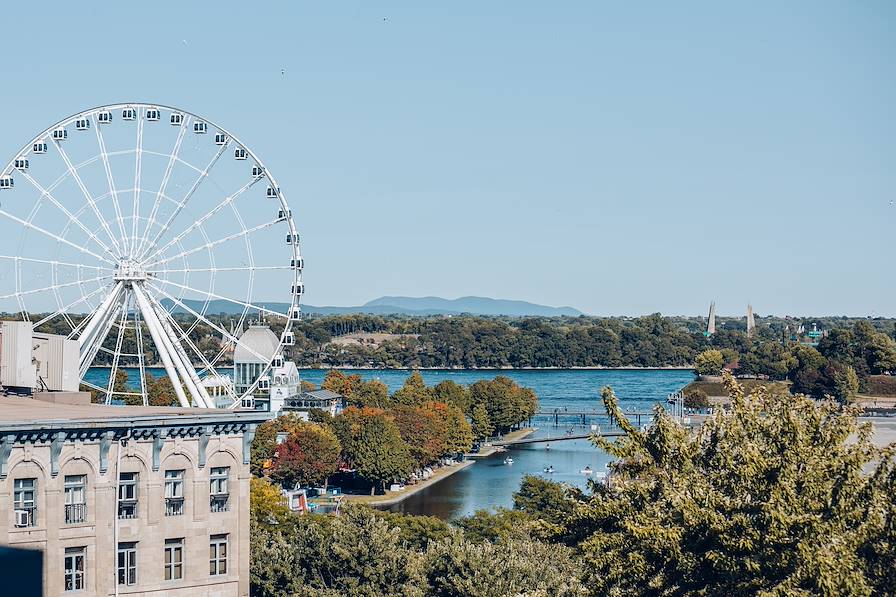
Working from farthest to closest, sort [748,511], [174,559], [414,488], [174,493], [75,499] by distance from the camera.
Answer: [414,488] < [174,559] < [174,493] < [75,499] < [748,511]

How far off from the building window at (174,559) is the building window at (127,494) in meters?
1.59

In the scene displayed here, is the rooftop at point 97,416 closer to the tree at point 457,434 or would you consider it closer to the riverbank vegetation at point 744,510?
the riverbank vegetation at point 744,510

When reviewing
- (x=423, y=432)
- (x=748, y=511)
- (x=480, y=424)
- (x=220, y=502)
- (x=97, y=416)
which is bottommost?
(x=480, y=424)

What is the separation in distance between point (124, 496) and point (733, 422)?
1793 centimetres

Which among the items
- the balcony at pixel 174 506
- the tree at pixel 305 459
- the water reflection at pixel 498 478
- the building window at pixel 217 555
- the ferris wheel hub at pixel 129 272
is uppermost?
the ferris wheel hub at pixel 129 272

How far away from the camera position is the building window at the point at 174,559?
4587cm

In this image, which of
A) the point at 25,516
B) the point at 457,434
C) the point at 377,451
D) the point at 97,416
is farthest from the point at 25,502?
the point at 457,434

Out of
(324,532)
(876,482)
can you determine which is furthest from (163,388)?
(876,482)

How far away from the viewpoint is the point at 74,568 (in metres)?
43.8

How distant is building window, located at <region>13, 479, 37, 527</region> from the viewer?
42500mm

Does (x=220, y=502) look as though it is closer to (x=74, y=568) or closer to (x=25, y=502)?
(x=74, y=568)

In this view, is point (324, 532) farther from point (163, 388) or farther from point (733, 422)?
point (163, 388)

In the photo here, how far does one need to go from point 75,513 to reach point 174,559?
3773 mm

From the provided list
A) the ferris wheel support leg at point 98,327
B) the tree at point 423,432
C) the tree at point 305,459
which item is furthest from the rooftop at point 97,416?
the tree at point 423,432
